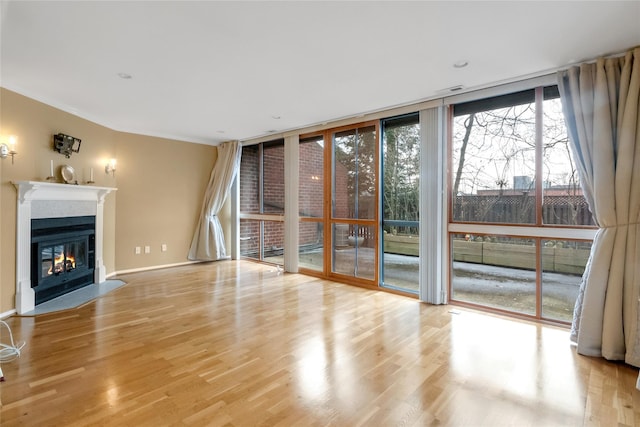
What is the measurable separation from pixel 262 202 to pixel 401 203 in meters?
3.11

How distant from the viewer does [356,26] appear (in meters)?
2.28

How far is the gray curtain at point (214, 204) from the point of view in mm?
6250

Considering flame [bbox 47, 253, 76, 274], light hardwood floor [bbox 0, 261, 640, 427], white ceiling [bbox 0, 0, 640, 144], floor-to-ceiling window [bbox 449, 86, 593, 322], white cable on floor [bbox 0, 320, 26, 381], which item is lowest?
light hardwood floor [bbox 0, 261, 640, 427]

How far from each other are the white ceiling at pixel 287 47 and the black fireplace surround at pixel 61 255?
5.19ft

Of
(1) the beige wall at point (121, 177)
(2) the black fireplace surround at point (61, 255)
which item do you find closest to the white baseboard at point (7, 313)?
(1) the beige wall at point (121, 177)

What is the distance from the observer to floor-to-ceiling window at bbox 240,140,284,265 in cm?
611

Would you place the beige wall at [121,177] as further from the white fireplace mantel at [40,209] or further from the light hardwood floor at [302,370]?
the light hardwood floor at [302,370]

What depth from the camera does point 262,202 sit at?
6.42m

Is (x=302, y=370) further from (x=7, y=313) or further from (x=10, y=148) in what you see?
(x=10, y=148)

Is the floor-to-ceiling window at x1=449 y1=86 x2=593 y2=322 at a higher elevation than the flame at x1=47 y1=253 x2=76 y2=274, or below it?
higher

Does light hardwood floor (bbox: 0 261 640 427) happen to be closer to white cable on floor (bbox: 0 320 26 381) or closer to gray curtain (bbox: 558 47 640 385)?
white cable on floor (bbox: 0 320 26 381)

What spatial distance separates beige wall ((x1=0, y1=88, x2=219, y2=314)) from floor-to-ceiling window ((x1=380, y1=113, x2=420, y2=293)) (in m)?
3.89

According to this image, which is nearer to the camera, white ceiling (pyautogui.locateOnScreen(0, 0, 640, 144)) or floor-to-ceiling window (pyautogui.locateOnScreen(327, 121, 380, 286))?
white ceiling (pyautogui.locateOnScreen(0, 0, 640, 144))

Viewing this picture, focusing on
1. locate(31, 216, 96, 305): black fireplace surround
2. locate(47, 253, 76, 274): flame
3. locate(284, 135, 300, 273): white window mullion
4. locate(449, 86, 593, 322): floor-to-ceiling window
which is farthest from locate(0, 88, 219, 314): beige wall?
locate(449, 86, 593, 322): floor-to-ceiling window
